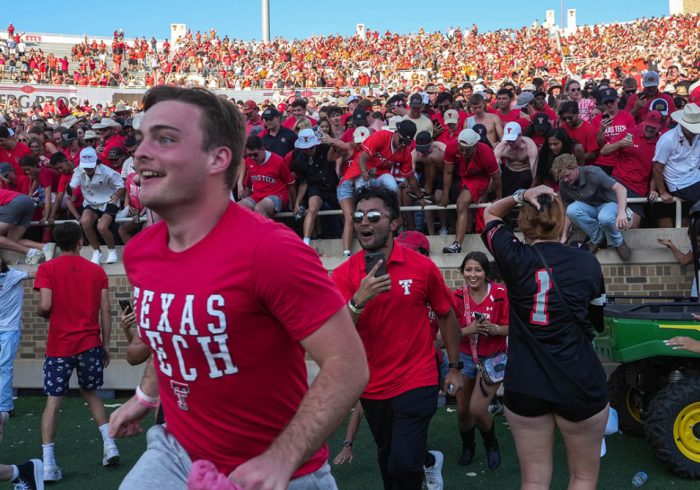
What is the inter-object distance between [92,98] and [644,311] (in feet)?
97.3

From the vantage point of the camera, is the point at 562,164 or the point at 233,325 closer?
the point at 233,325

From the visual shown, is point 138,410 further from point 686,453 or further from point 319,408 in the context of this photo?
point 686,453

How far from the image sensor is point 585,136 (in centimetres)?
1020

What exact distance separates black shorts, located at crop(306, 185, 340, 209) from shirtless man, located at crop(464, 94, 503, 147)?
7.02ft

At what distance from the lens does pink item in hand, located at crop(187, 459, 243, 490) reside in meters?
2.06

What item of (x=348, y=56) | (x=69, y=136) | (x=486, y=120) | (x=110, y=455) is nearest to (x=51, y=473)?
(x=110, y=455)

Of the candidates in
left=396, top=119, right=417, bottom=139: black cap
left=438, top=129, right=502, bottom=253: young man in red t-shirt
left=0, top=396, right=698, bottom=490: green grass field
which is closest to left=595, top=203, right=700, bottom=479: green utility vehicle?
left=0, top=396, right=698, bottom=490: green grass field

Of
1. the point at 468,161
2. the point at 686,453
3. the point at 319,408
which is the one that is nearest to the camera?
the point at 319,408

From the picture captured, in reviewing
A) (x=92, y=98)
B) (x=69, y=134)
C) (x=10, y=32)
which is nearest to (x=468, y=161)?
(x=69, y=134)

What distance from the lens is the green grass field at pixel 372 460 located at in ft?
21.0

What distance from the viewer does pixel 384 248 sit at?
525cm

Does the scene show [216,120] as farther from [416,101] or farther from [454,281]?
[416,101]

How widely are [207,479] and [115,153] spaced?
1071 centimetres

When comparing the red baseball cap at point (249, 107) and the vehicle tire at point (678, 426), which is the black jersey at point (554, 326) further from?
the red baseball cap at point (249, 107)
